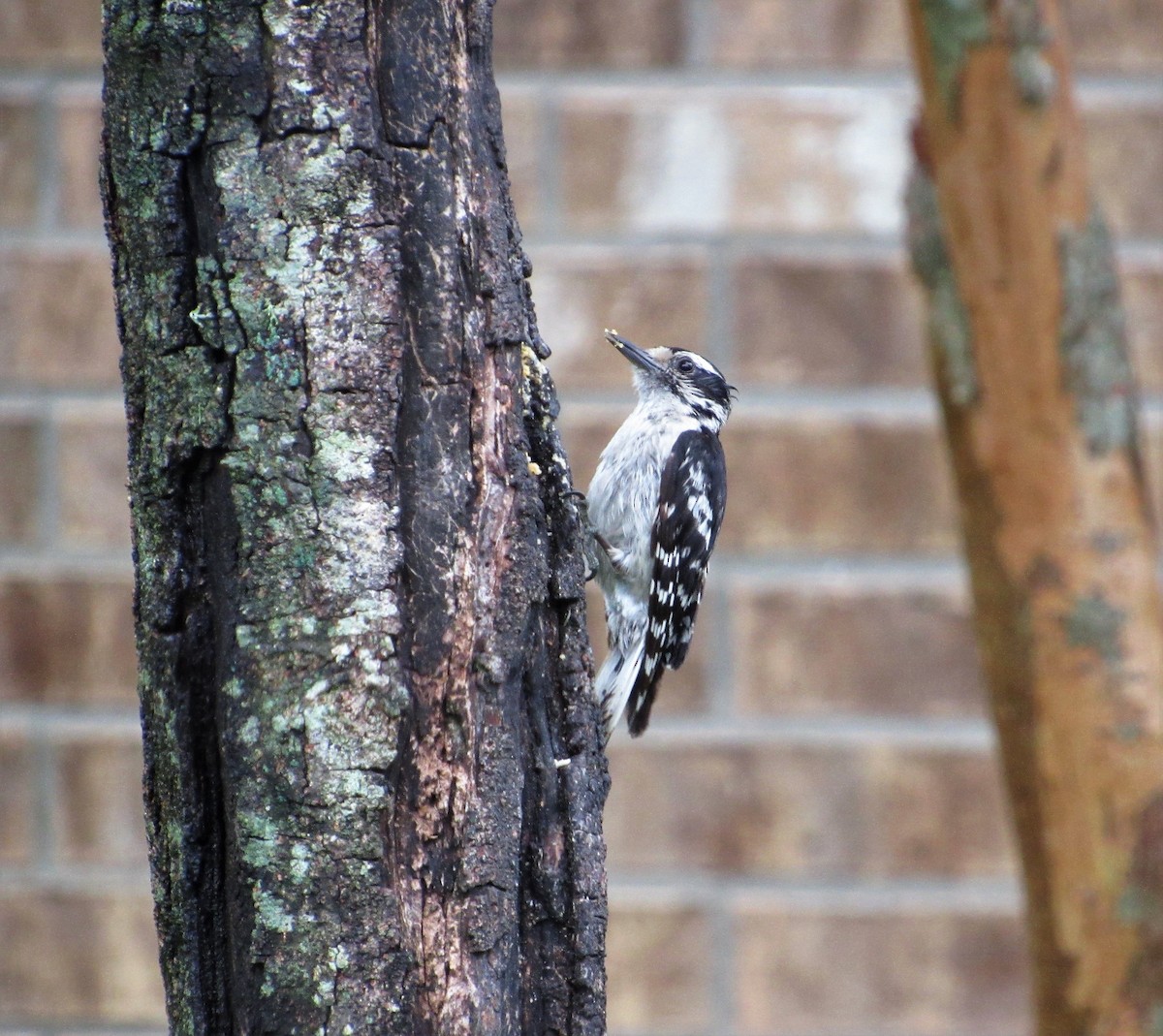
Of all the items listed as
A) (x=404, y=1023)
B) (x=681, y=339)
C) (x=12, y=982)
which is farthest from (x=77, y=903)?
(x=404, y=1023)

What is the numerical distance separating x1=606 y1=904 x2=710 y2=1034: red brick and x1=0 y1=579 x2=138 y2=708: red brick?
160cm

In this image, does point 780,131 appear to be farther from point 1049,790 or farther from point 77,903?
point 77,903

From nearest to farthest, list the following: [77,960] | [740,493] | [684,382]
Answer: [684,382], [740,493], [77,960]

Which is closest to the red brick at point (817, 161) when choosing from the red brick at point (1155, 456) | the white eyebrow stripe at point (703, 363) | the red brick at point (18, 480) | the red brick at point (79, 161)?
the white eyebrow stripe at point (703, 363)

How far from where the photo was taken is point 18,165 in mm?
3770

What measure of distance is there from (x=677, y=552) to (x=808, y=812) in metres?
0.98

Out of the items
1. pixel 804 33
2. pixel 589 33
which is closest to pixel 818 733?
pixel 804 33

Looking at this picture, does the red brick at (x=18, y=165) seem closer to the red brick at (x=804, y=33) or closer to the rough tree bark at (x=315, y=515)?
the red brick at (x=804, y=33)

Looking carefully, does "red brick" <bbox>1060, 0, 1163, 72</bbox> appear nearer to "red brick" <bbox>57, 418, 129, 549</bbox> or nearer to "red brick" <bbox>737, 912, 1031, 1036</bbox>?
"red brick" <bbox>737, 912, 1031, 1036</bbox>

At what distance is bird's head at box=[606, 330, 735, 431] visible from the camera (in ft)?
11.7

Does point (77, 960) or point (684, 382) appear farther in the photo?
point (77, 960)

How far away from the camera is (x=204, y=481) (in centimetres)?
151

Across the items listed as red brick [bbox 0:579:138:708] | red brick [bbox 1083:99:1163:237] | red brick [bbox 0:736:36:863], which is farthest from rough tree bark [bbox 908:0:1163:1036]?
red brick [bbox 0:736:36:863]

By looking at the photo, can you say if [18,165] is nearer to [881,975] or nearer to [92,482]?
[92,482]
